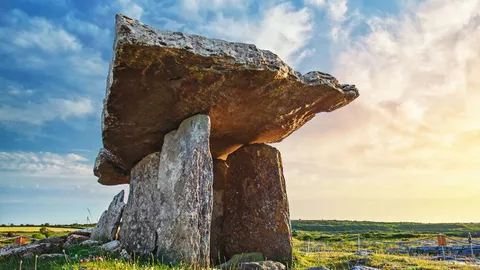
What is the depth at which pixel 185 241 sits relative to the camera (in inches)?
348

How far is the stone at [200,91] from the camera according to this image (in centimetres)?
818

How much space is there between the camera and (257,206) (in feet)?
40.7

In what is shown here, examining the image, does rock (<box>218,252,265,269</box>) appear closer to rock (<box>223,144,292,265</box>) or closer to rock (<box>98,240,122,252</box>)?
rock (<box>223,144,292,265</box>)

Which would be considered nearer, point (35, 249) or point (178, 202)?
point (178, 202)

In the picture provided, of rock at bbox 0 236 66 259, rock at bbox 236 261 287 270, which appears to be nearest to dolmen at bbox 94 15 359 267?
rock at bbox 236 261 287 270

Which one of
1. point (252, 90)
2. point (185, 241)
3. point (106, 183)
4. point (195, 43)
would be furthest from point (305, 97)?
point (106, 183)

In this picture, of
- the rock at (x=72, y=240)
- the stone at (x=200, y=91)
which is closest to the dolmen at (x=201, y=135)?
the stone at (x=200, y=91)

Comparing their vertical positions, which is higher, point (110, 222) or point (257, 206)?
point (257, 206)

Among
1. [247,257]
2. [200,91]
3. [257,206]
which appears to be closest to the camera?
[200,91]

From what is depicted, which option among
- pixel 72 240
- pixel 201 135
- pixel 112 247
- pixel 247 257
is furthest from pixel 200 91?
pixel 72 240

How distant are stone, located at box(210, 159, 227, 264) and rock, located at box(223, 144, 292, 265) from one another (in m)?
0.15

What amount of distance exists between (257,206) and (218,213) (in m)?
1.26

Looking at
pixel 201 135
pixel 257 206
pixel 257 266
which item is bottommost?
pixel 257 266

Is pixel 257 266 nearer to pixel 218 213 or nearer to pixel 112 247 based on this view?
pixel 218 213
